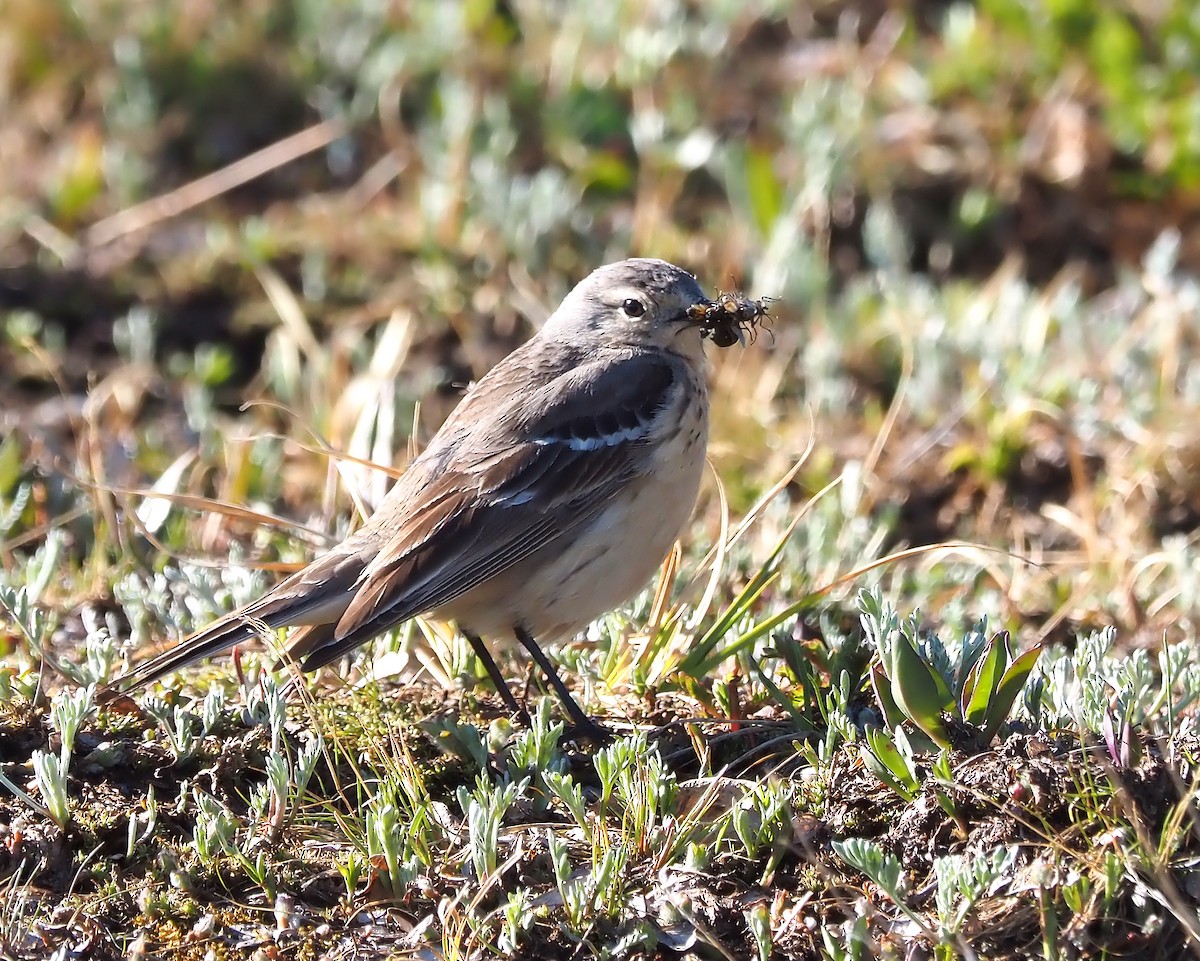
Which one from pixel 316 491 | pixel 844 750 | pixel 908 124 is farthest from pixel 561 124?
pixel 844 750

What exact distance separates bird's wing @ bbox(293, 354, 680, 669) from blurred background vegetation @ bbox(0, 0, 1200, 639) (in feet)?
4.17

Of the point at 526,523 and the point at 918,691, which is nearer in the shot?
A: the point at 918,691

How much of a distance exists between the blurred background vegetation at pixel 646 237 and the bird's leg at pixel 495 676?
4.98ft

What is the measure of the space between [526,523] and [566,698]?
1.99ft

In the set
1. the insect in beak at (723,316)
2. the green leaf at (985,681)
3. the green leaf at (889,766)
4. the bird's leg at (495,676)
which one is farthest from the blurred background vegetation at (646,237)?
the green leaf at (889,766)

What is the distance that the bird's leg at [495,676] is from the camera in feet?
16.8

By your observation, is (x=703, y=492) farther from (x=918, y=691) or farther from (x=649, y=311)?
(x=918, y=691)

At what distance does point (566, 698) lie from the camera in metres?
5.00

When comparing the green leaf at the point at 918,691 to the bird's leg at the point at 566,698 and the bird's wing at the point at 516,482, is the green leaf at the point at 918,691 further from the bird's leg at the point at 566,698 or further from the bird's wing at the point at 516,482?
the bird's wing at the point at 516,482

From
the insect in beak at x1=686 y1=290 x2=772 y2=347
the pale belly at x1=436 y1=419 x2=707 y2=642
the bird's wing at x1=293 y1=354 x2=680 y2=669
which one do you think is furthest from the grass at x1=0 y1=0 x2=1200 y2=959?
the insect in beak at x1=686 y1=290 x2=772 y2=347

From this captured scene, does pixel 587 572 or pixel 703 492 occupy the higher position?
pixel 587 572

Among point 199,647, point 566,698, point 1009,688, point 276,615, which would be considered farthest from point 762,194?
point 199,647

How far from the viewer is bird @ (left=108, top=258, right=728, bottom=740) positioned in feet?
16.3

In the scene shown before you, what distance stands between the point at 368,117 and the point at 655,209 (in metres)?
1.96
